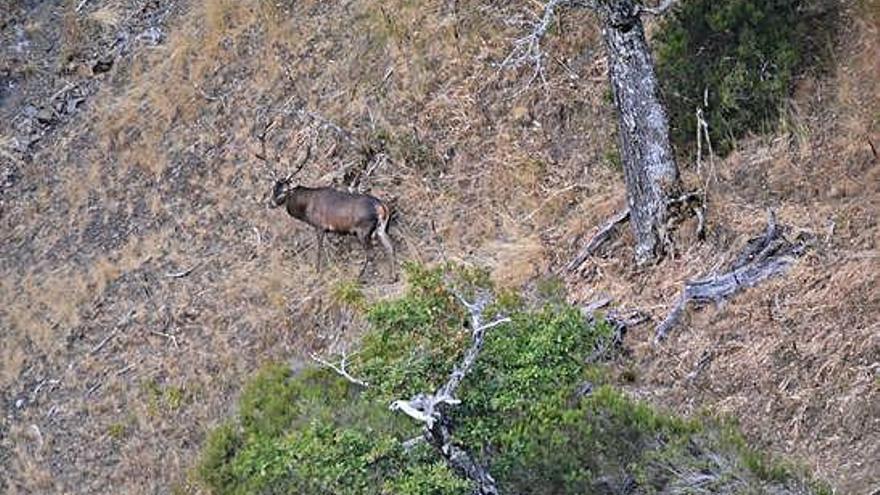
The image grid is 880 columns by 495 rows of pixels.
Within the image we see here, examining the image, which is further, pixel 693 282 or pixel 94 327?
pixel 94 327

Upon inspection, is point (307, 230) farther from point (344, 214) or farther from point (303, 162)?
point (344, 214)

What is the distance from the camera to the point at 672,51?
13.3 meters

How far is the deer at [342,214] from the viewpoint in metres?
14.5

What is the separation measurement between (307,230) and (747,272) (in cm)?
550

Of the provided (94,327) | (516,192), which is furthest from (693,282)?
(94,327)

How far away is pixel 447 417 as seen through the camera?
891cm

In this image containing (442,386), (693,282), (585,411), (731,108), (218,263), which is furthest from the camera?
(218,263)

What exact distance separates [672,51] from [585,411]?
454 cm

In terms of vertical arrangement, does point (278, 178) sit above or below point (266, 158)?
below

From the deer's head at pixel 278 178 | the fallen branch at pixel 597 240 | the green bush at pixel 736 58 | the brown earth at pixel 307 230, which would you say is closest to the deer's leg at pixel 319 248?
the brown earth at pixel 307 230

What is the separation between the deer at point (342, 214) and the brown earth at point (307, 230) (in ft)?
0.76

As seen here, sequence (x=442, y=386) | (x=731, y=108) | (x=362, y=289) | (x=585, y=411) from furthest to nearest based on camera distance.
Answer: (x=362, y=289) → (x=731, y=108) → (x=585, y=411) → (x=442, y=386)

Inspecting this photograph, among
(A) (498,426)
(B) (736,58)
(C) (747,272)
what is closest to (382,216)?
(B) (736,58)

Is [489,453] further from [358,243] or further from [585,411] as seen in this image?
[358,243]
